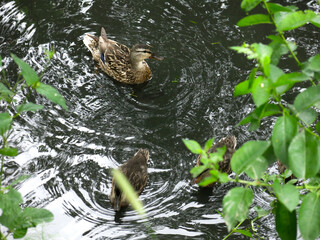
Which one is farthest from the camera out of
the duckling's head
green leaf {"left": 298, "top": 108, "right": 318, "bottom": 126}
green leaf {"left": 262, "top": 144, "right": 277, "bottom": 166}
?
the duckling's head

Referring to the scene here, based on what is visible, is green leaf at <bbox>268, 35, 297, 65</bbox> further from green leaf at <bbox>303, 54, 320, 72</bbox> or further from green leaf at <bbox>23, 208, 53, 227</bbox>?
green leaf at <bbox>23, 208, 53, 227</bbox>

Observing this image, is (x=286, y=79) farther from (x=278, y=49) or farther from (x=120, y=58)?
(x=120, y=58)

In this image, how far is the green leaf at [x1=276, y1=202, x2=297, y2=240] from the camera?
98.1 inches

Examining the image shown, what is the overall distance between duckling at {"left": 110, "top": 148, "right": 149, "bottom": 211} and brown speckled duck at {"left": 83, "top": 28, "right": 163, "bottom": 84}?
66.5 inches

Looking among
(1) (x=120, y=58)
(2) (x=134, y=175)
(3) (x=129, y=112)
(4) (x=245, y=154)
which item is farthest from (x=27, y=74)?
(1) (x=120, y=58)

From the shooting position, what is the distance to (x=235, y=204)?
2246 mm

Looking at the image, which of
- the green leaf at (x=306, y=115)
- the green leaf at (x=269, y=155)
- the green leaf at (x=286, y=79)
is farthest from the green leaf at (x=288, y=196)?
the green leaf at (x=286, y=79)

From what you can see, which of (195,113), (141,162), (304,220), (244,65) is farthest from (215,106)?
(304,220)

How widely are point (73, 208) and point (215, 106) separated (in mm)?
2187

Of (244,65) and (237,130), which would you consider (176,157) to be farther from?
(244,65)

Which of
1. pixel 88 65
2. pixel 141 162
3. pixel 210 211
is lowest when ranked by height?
pixel 210 211

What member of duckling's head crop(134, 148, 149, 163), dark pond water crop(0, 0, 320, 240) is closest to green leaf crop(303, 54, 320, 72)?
dark pond water crop(0, 0, 320, 240)

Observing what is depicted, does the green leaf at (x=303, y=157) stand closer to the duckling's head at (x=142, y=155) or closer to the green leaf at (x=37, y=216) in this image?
the green leaf at (x=37, y=216)

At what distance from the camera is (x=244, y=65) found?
6574 mm
